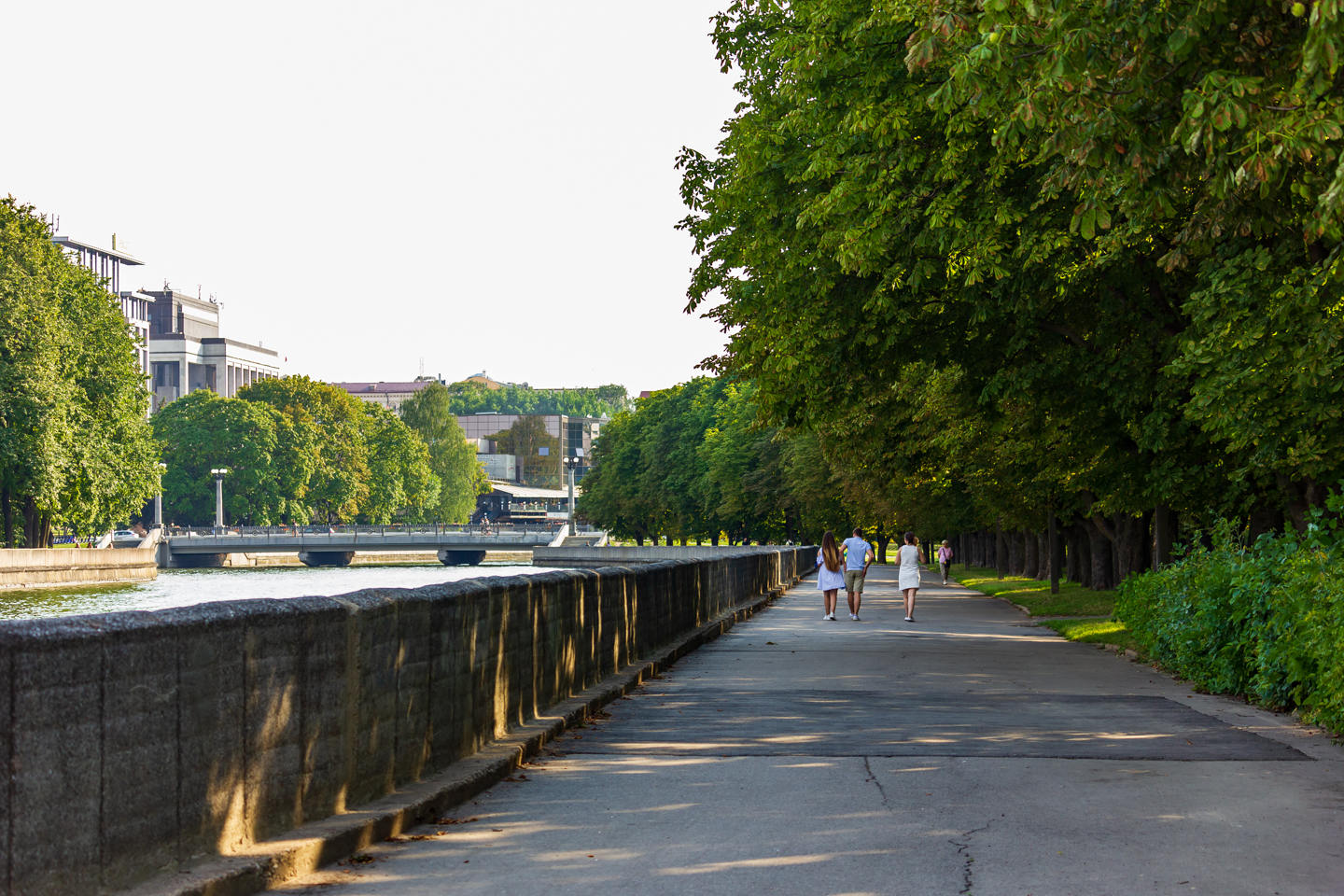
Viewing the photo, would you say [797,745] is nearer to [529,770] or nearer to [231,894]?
[529,770]

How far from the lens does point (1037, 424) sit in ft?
84.0

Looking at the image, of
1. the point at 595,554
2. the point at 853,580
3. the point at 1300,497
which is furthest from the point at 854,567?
the point at 595,554

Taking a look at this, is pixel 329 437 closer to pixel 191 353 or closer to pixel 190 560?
pixel 190 560

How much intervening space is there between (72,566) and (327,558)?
5563 cm

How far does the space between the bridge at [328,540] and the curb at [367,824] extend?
328 ft

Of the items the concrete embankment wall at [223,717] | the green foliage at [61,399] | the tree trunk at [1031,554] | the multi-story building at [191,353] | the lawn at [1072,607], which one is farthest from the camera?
the multi-story building at [191,353]

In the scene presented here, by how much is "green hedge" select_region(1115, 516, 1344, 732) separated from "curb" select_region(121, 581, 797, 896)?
18.7 feet

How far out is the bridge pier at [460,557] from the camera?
131 m

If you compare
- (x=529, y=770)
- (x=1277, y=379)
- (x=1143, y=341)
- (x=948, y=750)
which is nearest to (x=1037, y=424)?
(x=1143, y=341)

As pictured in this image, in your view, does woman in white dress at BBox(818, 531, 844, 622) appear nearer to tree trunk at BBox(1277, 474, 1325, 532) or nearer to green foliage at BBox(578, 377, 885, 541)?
tree trunk at BBox(1277, 474, 1325, 532)

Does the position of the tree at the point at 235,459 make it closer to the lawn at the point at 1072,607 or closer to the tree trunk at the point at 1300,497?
the lawn at the point at 1072,607

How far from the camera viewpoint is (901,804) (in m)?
8.77

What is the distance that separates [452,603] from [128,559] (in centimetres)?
7427

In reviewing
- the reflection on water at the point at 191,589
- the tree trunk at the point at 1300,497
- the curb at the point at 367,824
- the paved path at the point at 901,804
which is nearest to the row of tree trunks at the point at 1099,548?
the tree trunk at the point at 1300,497
